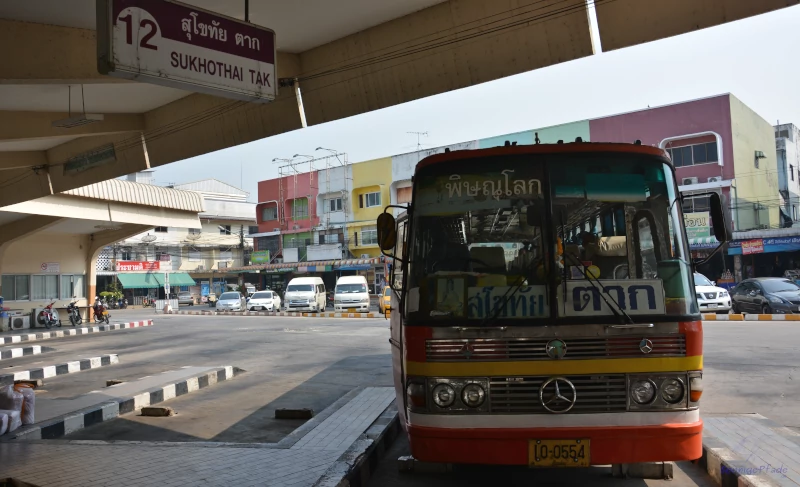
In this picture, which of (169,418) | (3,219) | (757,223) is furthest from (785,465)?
(757,223)

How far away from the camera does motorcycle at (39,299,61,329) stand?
83.1 ft

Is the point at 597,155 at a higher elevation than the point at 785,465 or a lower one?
higher

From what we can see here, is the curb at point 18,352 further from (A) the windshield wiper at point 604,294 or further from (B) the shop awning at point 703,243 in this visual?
(B) the shop awning at point 703,243

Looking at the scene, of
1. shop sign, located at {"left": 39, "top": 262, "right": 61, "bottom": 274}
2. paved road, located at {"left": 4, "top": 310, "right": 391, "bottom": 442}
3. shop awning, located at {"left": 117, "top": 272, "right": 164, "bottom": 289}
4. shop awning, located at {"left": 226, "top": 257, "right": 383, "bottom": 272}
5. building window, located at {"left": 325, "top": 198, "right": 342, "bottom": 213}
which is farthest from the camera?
shop awning, located at {"left": 117, "top": 272, "right": 164, "bottom": 289}

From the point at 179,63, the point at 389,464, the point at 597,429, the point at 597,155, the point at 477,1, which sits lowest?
the point at 389,464

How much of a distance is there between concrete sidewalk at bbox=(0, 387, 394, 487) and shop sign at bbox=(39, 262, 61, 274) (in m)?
22.1

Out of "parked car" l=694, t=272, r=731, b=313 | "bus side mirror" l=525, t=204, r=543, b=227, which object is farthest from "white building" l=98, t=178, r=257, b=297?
"bus side mirror" l=525, t=204, r=543, b=227

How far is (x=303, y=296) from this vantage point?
35656mm

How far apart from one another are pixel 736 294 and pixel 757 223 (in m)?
14.4

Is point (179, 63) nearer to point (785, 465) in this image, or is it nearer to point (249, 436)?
point (249, 436)

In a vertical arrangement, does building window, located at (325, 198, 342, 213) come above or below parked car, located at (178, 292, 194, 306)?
above

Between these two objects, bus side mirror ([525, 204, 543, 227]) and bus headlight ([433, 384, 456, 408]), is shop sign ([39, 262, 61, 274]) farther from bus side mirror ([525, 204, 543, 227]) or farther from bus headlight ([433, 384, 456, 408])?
bus side mirror ([525, 204, 543, 227])

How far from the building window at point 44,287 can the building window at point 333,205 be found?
26466mm

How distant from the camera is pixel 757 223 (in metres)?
36.2
